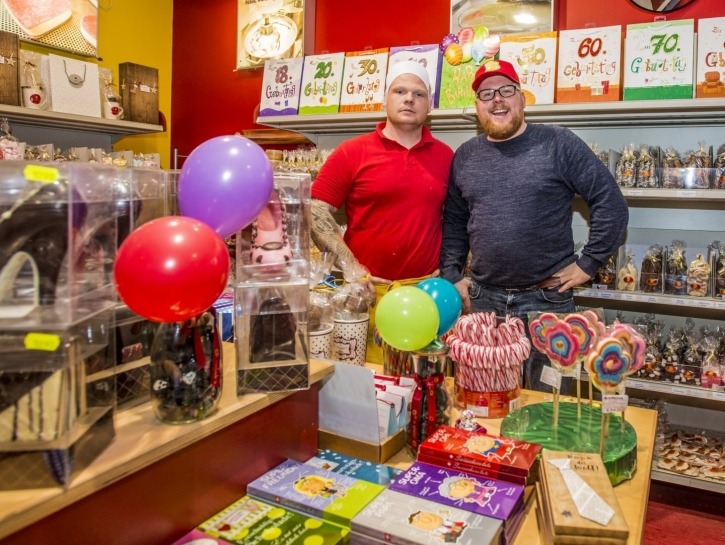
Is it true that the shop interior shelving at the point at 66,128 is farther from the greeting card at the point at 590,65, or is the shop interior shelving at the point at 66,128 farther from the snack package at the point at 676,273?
the snack package at the point at 676,273

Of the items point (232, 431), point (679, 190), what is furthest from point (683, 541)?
point (232, 431)

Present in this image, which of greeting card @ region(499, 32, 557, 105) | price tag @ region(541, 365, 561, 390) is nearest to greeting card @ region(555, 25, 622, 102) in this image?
greeting card @ region(499, 32, 557, 105)

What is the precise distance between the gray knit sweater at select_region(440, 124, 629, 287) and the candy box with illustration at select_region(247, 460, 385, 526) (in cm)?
161

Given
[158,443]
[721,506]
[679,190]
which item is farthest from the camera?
[721,506]

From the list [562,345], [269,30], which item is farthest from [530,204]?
[269,30]

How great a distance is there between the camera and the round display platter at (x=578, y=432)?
4.61ft

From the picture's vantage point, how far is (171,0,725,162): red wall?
13.2 ft

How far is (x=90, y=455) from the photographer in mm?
983

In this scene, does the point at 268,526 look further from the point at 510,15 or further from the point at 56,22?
the point at 56,22

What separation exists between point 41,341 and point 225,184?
Answer: 1.56 feet

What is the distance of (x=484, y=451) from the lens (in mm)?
1345

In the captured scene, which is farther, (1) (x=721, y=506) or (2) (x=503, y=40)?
(2) (x=503, y=40)

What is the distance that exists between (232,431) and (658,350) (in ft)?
8.57

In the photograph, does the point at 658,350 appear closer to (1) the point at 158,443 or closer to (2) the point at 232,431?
(2) the point at 232,431
